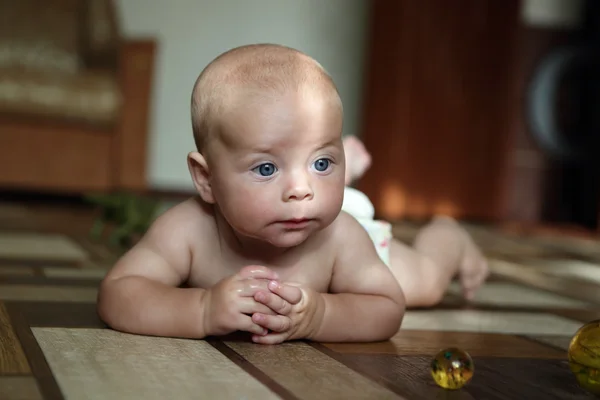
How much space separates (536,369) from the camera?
1014 millimetres

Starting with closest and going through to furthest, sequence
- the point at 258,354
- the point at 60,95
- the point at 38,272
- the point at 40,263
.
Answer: the point at 258,354, the point at 38,272, the point at 40,263, the point at 60,95

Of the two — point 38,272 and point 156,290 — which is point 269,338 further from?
point 38,272

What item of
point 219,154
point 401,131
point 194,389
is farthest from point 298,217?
point 401,131

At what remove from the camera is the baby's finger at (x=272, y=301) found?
→ 3.19ft

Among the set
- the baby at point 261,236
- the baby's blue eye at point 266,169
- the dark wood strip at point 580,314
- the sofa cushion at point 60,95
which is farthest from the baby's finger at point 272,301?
the sofa cushion at point 60,95

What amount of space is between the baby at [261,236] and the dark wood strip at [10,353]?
0.11 metres

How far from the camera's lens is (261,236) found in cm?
102

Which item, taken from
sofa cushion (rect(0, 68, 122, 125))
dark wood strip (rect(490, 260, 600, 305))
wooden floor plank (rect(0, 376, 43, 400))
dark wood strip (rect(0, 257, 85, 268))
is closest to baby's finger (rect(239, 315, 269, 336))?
wooden floor plank (rect(0, 376, 43, 400))

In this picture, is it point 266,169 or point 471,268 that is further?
point 471,268

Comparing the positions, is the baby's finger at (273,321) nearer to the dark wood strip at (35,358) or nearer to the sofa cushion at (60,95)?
the dark wood strip at (35,358)

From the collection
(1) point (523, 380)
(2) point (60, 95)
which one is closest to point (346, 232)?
(1) point (523, 380)

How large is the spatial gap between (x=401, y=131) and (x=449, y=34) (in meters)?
0.44

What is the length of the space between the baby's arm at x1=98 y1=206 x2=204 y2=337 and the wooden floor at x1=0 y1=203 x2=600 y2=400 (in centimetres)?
2

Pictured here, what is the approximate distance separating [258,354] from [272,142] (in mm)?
211
